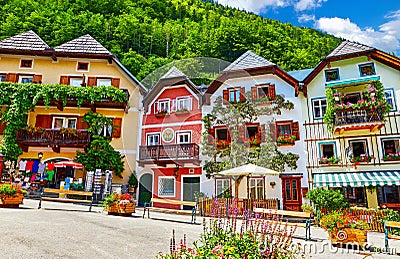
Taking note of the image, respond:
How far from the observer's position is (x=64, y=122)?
21.2 metres

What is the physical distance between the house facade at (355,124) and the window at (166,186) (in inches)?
347

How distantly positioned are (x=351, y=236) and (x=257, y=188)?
934cm

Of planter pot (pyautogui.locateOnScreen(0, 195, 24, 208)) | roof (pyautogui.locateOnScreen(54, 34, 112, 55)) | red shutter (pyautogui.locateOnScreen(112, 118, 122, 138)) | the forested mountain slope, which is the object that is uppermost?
the forested mountain slope

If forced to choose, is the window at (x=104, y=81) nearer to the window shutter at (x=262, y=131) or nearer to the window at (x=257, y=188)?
the window shutter at (x=262, y=131)

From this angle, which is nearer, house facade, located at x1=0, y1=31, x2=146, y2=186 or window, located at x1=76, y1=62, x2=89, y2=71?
house facade, located at x1=0, y1=31, x2=146, y2=186

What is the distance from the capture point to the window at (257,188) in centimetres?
1755

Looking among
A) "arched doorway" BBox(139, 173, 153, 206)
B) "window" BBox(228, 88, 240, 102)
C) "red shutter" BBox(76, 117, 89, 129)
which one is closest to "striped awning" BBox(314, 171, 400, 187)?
"window" BBox(228, 88, 240, 102)

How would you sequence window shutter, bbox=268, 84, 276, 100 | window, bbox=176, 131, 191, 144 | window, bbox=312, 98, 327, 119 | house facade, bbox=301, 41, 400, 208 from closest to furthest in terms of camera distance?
house facade, bbox=301, 41, 400, 208
window, bbox=312, 98, 327, 119
window shutter, bbox=268, 84, 276, 100
window, bbox=176, 131, 191, 144

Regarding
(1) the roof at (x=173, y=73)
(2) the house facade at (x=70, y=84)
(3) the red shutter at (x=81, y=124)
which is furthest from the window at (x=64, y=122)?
(1) the roof at (x=173, y=73)

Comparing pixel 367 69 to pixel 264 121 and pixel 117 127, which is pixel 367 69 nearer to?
pixel 264 121

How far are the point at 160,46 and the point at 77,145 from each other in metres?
18.2

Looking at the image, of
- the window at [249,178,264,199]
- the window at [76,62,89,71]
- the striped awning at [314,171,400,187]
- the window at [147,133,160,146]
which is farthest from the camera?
the window at [76,62,89,71]

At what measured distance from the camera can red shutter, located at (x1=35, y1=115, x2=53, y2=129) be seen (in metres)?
20.8

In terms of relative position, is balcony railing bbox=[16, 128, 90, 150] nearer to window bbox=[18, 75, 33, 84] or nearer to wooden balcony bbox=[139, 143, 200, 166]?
wooden balcony bbox=[139, 143, 200, 166]
